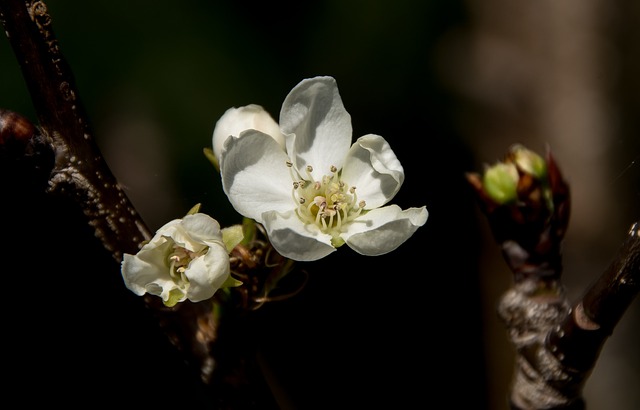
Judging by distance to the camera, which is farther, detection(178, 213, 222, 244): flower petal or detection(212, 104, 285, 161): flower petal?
detection(212, 104, 285, 161): flower petal

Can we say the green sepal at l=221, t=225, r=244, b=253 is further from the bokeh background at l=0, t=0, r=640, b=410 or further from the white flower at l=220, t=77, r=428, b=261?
the bokeh background at l=0, t=0, r=640, b=410

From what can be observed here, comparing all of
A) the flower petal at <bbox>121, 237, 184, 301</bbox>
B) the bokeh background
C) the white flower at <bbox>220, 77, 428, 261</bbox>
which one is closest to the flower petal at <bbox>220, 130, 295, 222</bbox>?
the white flower at <bbox>220, 77, 428, 261</bbox>

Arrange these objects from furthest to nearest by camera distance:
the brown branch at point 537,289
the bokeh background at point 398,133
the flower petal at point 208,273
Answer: the bokeh background at point 398,133 → the brown branch at point 537,289 → the flower petal at point 208,273

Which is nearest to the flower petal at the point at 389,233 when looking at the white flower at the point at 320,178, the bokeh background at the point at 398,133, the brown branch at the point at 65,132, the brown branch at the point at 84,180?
the white flower at the point at 320,178

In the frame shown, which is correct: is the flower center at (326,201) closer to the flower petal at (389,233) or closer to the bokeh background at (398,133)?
the flower petal at (389,233)

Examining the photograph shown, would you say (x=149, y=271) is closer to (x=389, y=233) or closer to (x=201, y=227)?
(x=201, y=227)
